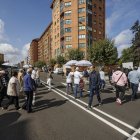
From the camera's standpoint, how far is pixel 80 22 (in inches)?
2874

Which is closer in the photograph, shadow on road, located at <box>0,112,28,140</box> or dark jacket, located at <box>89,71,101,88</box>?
shadow on road, located at <box>0,112,28,140</box>

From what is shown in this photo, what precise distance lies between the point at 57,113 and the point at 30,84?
61.0 inches

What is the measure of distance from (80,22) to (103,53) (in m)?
30.3

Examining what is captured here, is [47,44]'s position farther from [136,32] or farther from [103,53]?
[103,53]

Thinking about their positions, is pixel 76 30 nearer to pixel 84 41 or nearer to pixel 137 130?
pixel 84 41

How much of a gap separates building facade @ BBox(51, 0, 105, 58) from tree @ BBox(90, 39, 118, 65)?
27.0 m

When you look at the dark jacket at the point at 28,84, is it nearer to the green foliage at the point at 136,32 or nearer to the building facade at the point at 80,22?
the green foliage at the point at 136,32

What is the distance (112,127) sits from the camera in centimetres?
720

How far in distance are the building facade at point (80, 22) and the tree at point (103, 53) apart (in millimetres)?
26983

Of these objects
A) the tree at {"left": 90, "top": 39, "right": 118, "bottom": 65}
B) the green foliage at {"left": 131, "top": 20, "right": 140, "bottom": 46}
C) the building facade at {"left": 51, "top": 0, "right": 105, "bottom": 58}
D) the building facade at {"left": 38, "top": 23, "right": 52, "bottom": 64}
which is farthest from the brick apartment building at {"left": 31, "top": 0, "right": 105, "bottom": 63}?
the building facade at {"left": 38, "top": 23, "right": 52, "bottom": 64}

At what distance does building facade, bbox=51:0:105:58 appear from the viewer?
244ft

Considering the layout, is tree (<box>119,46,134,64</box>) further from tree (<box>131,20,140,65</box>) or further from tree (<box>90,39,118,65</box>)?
tree (<box>90,39,118,65</box>)

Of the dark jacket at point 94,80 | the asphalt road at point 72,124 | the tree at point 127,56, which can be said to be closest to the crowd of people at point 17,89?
the asphalt road at point 72,124

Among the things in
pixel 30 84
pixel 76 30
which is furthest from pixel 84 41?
pixel 30 84
